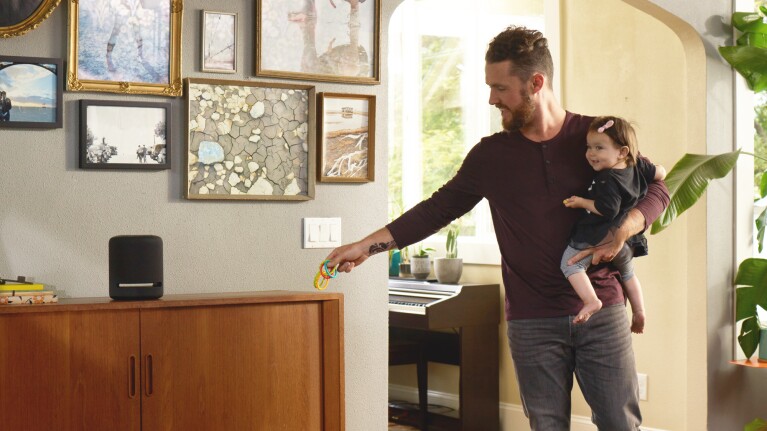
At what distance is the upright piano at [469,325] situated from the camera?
17.4ft

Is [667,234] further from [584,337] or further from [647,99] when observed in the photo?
[584,337]

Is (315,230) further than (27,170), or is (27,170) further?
(315,230)

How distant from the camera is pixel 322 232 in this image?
3510mm

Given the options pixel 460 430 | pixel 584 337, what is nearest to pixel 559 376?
pixel 584 337

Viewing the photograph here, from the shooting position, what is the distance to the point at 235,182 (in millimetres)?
3334

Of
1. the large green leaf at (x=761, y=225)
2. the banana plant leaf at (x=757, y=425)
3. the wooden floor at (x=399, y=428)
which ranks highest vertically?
the large green leaf at (x=761, y=225)

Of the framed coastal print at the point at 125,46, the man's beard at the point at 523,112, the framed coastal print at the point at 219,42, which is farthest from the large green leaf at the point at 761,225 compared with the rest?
the framed coastal print at the point at 125,46

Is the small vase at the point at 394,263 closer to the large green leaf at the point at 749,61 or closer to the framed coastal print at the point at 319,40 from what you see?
the large green leaf at the point at 749,61

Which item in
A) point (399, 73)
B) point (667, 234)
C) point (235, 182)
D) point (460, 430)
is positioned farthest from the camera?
point (399, 73)

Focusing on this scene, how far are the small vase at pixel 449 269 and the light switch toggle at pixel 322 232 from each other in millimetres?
2144

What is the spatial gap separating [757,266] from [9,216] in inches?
125

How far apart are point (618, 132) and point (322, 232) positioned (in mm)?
1282

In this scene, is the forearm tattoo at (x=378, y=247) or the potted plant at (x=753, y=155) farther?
the potted plant at (x=753, y=155)

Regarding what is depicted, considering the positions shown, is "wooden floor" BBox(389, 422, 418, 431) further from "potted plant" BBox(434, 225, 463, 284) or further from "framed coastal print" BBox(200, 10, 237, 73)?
"framed coastal print" BBox(200, 10, 237, 73)
